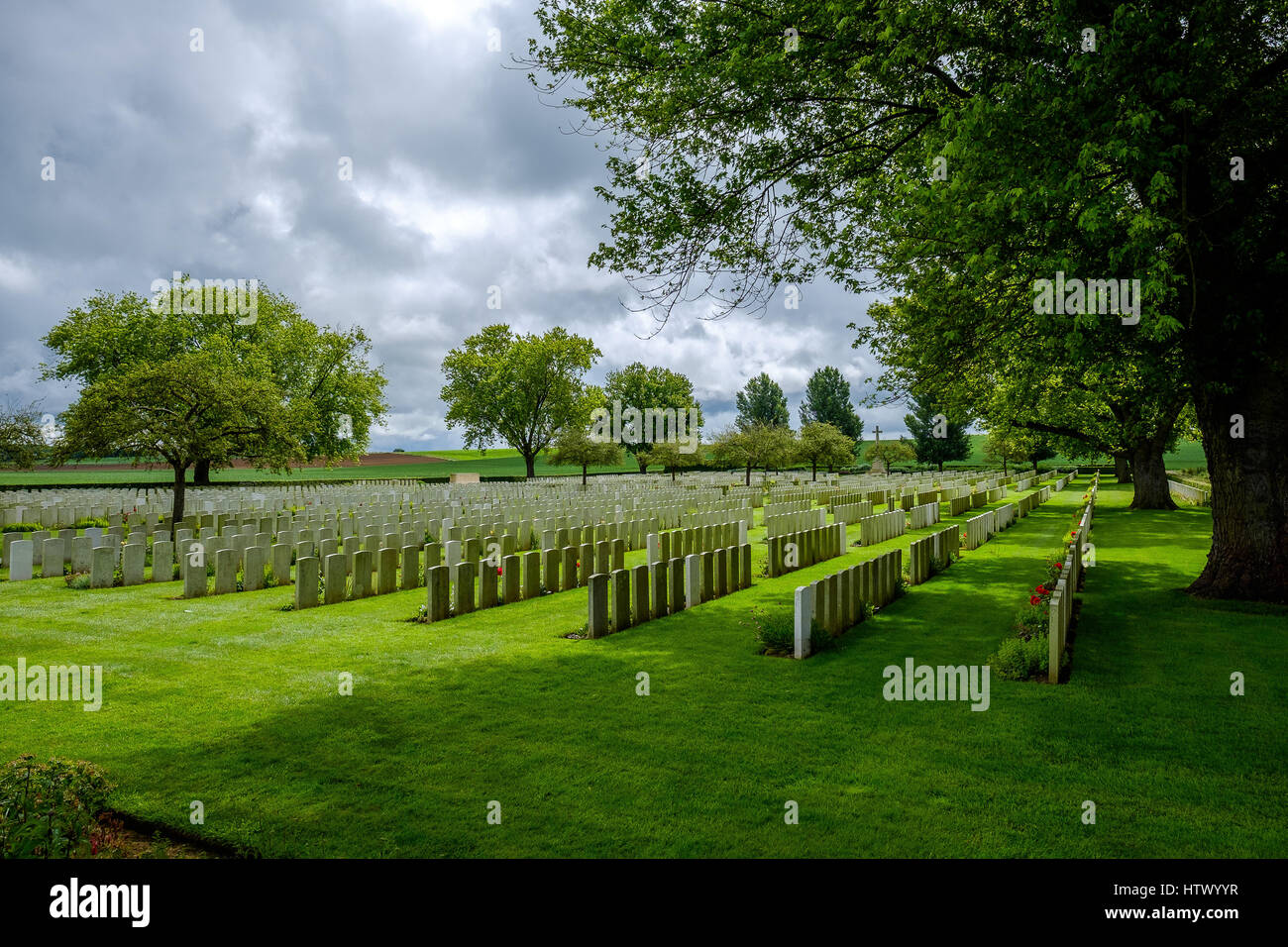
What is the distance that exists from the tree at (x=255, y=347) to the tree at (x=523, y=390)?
7455 mm

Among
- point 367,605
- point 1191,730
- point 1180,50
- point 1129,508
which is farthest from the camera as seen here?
point 1129,508

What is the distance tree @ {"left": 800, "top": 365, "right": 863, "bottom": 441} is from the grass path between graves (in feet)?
319

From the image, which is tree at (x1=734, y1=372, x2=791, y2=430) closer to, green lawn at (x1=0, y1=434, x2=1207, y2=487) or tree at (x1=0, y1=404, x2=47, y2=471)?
green lawn at (x1=0, y1=434, x2=1207, y2=487)

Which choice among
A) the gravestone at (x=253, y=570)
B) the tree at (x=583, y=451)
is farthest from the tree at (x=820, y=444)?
the gravestone at (x=253, y=570)

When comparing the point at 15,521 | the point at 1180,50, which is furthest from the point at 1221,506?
the point at 15,521

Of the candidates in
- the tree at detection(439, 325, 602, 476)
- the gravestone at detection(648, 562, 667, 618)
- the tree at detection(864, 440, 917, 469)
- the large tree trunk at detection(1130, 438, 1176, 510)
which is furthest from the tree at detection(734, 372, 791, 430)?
the gravestone at detection(648, 562, 667, 618)

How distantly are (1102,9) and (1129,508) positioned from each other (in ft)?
82.9

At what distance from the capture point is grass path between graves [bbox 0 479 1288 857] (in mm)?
3705

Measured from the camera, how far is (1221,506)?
9789mm

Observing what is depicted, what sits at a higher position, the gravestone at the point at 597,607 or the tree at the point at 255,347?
the tree at the point at 255,347

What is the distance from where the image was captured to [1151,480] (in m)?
27.5

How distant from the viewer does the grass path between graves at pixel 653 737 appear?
371 cm

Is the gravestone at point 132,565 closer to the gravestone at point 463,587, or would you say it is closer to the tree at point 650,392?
the gravestone at point 463,587
